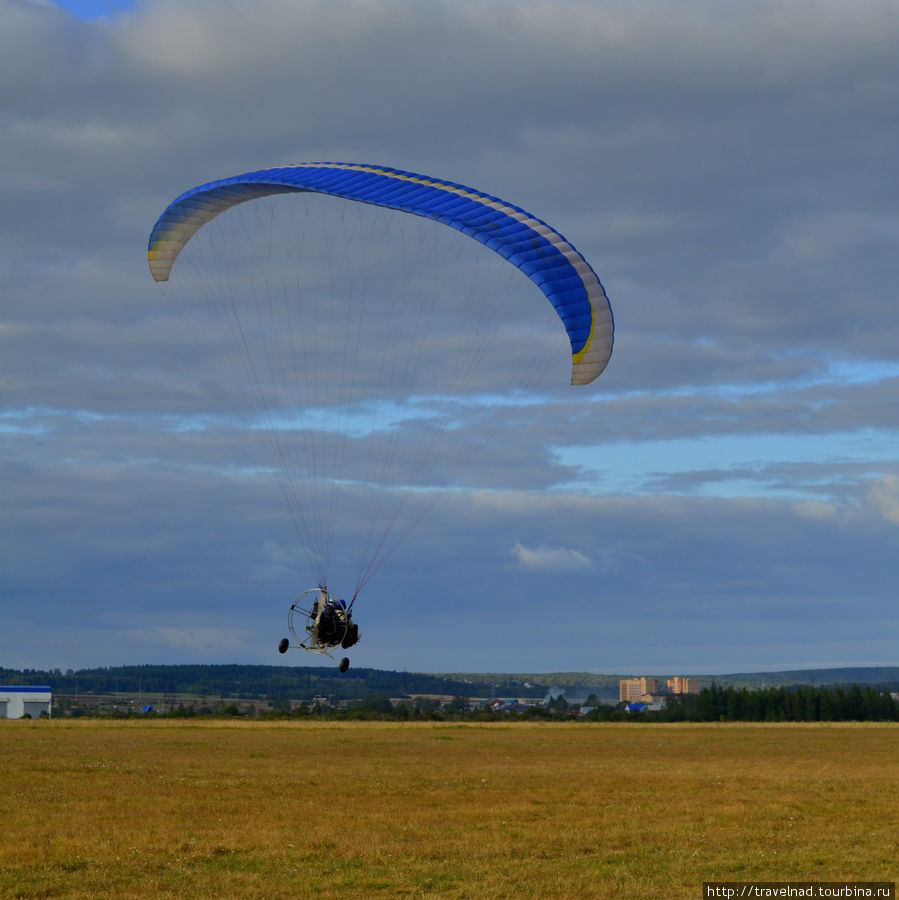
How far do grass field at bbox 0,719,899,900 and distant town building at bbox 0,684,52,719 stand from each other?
68.2 meters

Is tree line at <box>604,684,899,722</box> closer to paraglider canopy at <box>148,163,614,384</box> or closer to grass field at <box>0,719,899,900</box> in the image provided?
grass field at <box>0,719,899,900</box>

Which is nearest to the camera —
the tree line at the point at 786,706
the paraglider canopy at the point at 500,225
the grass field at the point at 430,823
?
the grass field at the point at 430,823

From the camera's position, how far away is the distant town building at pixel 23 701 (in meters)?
105

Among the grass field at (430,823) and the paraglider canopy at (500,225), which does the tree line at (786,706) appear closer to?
the grass field at (430,823)

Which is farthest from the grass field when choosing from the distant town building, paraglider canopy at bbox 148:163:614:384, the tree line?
the tree line

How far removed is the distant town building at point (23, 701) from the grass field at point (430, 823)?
6823cm

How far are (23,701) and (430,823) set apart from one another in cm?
9379

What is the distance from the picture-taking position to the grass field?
16.5 metres

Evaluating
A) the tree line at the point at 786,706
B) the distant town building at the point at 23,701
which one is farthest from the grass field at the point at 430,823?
the tree line at the point at 786,706

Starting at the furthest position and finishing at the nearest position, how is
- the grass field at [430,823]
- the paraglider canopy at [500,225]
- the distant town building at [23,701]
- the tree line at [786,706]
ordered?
the tree line at [786,706]
the distant town building at [23,701]
the paraglider canopy at [500,225]
the grass field at [430,823]

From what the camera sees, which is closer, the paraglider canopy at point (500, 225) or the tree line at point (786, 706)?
the paraglider canopy at point (500, 225)

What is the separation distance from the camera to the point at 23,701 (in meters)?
107

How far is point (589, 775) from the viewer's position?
32688mm

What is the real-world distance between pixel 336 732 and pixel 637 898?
160ft
